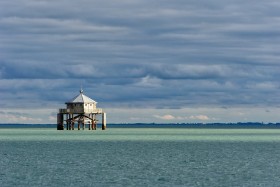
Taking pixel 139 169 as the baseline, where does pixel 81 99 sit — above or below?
above

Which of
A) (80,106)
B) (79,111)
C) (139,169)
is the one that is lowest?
(139,169)

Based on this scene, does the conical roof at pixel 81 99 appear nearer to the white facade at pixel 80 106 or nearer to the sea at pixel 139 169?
the white facade at pixel 80 106

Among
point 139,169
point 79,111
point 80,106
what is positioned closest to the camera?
point 139,169

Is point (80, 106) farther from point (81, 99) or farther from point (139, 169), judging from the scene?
point (139, 169)

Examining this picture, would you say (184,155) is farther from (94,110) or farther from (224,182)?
(94,110)

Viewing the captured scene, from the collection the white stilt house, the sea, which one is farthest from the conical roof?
the sea

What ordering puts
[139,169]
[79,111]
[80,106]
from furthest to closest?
[79,111] < [80,106] < [139,169]

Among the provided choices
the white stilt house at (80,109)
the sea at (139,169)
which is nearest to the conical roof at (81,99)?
the white stilt house at (80,109)

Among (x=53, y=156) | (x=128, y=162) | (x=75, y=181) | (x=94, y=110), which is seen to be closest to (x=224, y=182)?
(x=75, y=181)

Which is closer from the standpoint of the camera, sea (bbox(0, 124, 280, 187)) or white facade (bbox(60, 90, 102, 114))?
sea (bbox(0, 124, 280, 187))

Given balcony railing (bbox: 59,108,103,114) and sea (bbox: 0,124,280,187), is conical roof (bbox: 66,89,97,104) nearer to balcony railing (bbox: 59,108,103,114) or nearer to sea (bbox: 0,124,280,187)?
balcony railing (bbox: 59,108,103,114)

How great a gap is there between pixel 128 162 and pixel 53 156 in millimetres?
11812

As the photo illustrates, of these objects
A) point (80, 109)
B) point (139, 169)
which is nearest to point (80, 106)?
point (80, 109)

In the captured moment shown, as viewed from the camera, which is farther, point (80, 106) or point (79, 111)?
point (79, 111)
